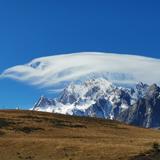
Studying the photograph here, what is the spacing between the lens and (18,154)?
7500cm

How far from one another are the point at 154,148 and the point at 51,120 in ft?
130

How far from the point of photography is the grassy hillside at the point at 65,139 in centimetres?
7312

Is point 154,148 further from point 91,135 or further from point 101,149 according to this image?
point 91,135

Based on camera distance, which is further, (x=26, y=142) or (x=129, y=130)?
(x=129, y=130)

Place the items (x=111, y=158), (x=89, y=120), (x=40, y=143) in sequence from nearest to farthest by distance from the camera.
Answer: (x=111, y=158)
(x=40, y=143)
(x=89, y=120)

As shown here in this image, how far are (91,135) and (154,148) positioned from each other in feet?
76.9

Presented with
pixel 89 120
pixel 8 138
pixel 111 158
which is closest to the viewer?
pixel 111 158

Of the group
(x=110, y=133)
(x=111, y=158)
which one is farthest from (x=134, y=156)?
(x=110, y=133)

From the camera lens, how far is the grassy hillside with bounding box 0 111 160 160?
73.1 metres

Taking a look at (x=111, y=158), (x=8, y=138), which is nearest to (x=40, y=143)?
(x=8, y=138)

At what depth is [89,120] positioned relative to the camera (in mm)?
122750

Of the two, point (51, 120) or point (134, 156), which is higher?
point (51, 120)

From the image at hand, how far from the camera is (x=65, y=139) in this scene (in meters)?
86.8

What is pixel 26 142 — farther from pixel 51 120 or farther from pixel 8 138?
pixel 51 120
